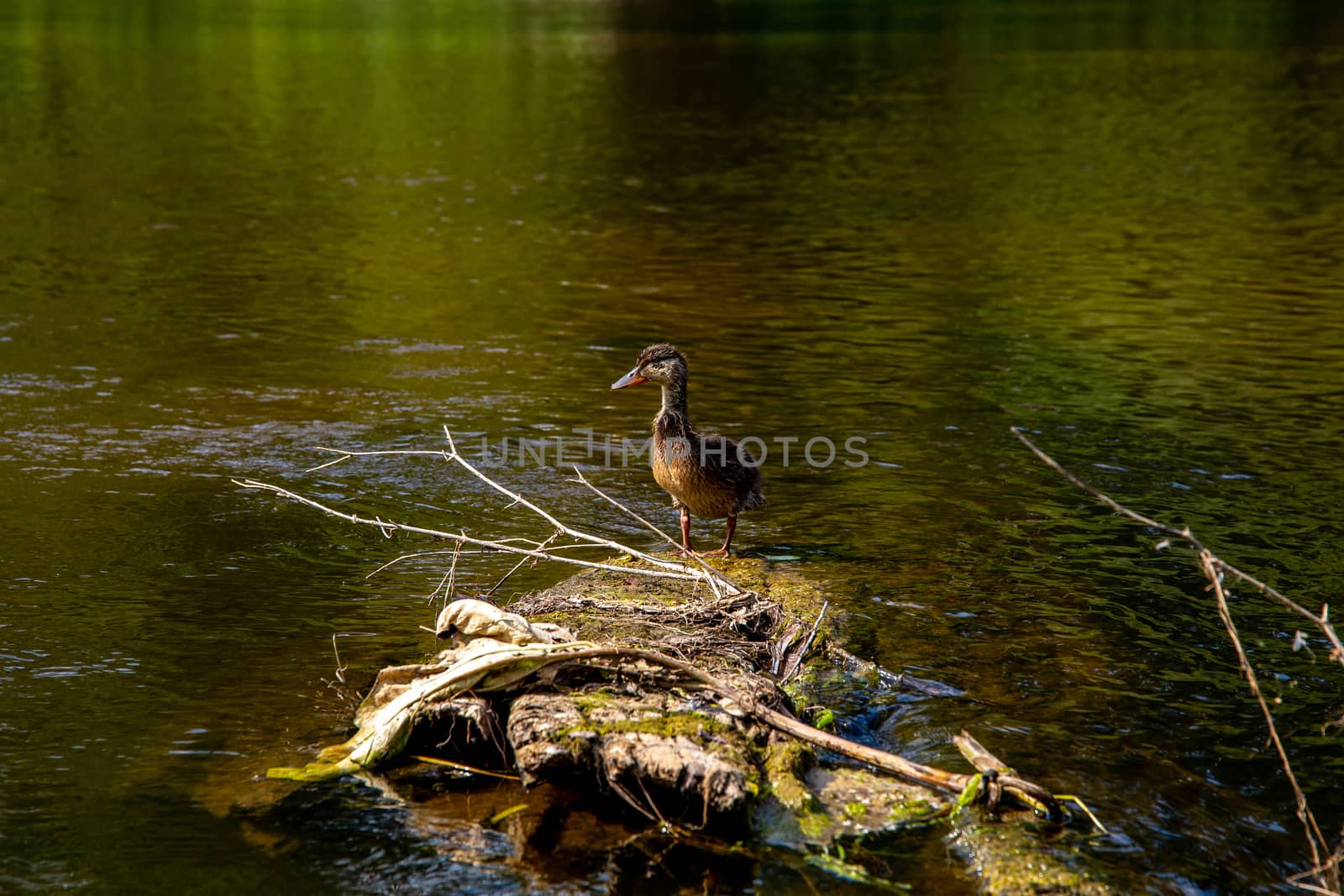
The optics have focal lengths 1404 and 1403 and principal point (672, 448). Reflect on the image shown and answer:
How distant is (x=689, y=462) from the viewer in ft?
27.2

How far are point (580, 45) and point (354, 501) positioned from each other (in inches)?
1783

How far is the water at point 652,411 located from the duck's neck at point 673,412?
0.99 m

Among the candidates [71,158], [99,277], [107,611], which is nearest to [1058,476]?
[107,611]

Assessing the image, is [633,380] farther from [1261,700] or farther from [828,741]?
[1261,700]

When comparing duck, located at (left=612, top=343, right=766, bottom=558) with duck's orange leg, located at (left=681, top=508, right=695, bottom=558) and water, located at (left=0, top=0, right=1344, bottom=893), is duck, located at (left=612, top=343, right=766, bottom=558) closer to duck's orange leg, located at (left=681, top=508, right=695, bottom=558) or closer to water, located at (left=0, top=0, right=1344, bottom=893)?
duck's orange leg, located at (left=681, top=508, right=695, bottom=558)

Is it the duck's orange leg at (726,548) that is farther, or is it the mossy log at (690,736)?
the duck's orange leg at (726,548)

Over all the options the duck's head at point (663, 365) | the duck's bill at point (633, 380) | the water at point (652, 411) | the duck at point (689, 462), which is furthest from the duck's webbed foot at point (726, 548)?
the duck's bill at point (633, 380)

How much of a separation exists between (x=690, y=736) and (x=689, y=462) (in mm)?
2885

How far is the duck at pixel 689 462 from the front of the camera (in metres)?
8.29

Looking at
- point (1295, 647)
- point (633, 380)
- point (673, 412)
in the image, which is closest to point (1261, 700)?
point (1295, 647)

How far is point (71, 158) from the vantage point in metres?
26.6

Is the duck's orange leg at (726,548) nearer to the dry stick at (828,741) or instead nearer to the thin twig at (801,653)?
the thin twig at (801,653)

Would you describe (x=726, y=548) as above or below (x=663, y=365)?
below

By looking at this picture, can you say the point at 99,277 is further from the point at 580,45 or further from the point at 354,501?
the point at 580,45
